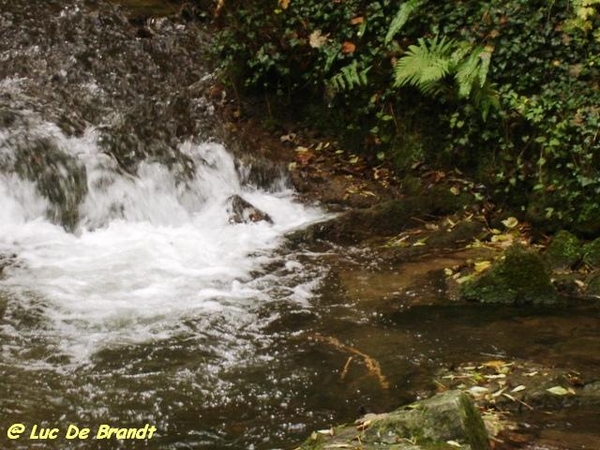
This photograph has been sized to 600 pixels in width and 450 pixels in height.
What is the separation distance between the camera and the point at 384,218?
761 centimetres

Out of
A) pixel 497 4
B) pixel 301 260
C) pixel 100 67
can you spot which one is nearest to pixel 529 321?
pixel 301 260

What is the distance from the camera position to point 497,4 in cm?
774

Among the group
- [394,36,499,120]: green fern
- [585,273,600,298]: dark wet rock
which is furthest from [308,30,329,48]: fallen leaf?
[585,273,600,298]: dark wet rock

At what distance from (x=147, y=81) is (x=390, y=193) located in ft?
13.5

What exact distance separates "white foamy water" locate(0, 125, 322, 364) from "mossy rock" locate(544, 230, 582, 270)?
245cm

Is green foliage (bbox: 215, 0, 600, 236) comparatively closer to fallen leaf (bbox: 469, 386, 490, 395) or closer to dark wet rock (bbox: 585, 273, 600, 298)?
dark wet rock (bbox: 585, 273, 600, 298)

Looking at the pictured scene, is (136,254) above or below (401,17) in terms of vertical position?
below

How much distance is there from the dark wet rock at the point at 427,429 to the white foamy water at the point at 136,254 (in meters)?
2.15

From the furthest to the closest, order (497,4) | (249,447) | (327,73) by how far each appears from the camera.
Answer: (327,73) → (497,4) → (249,447)

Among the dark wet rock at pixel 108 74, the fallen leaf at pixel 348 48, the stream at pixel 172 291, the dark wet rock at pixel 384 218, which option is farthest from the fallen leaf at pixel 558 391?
the dark wet rock at pixel 108 74

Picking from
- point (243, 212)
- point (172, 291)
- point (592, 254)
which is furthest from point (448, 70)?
point (172, 291)

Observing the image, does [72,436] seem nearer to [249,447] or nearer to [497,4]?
[249,447]

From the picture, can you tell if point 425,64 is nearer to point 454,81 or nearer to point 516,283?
point 454,81

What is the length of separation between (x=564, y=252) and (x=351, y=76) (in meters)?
3.50
